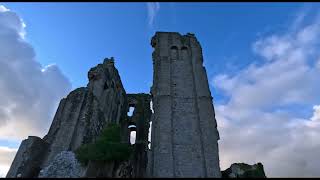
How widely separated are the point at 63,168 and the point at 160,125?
572 centimetres

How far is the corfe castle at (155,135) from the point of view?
13.9 m

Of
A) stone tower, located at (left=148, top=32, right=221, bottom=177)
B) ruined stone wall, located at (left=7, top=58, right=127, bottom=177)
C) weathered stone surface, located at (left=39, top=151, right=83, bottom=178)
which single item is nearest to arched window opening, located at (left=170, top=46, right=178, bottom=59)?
stone tower, located at (left=148, top=32, right=221, bottom=177)

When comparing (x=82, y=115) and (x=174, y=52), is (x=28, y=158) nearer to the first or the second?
(x=82, y=115)

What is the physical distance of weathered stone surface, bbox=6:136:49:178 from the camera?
14.7m

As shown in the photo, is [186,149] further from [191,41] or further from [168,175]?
[191,41]

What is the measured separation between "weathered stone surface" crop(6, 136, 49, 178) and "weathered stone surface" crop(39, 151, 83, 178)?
1943mm

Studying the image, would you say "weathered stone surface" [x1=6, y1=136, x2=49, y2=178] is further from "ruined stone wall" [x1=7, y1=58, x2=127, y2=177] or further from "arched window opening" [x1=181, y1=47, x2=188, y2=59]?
"arched window opening" [x1=181, y1=47, x2=188, y2=59]

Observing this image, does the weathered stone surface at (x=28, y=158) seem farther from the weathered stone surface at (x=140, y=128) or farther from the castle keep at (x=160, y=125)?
the weathered stone surface at (x=140, y=128)

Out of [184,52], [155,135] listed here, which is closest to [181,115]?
[155,135]

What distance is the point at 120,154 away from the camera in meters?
13.8

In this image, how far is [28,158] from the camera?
49.7 feet

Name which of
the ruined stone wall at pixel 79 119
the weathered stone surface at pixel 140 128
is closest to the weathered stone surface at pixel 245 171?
the weathered stone surface at pixel 140 128

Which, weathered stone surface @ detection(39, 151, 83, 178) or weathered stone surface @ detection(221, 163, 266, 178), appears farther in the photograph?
weathered stone surface @ detection(221, 163, 266, 178)

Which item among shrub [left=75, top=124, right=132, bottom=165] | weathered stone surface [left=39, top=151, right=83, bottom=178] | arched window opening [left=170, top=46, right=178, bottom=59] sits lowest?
weathered stone surface [left=39, top=151, right=83, bottom=178]
